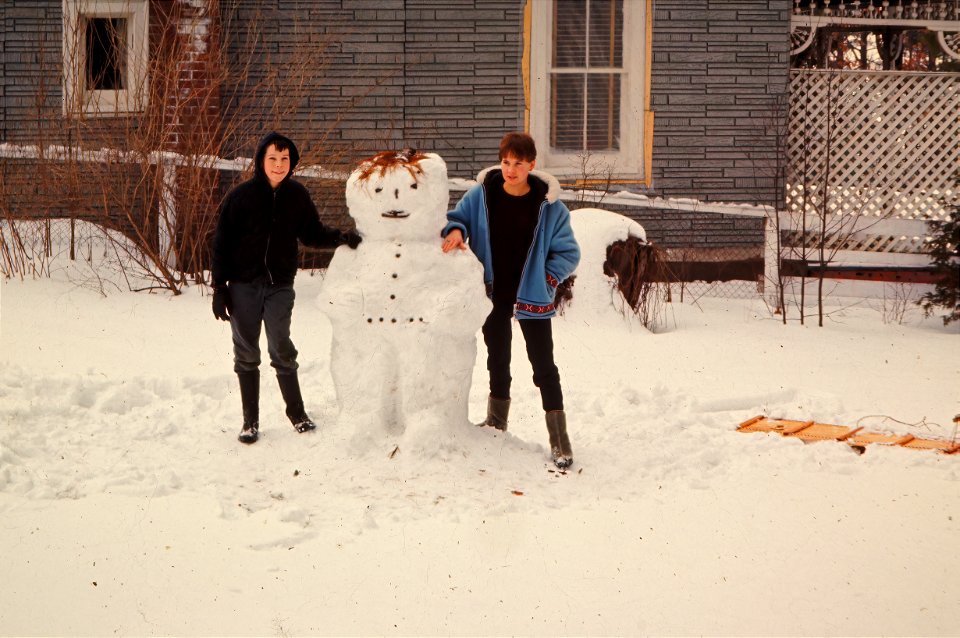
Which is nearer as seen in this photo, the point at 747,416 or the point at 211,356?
the point at 747,416

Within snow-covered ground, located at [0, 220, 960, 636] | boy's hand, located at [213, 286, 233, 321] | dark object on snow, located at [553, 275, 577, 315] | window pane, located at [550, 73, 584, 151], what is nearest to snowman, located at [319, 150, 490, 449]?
snow-covered ground, located at [0, 220, 960, 636]

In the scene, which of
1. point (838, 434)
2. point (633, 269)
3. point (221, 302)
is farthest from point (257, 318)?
point (633, 269)

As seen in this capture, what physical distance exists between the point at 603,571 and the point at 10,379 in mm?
3600

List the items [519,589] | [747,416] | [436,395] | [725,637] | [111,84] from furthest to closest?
[111,84] → [747,416] → [436,395] → [519,589] → [725,637]

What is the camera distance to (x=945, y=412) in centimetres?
561

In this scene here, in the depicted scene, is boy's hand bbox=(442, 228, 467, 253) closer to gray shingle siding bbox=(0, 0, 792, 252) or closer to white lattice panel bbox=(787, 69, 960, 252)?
gray shingle siding bbox=(0, 0, 792, 252)

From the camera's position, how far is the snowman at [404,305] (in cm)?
437

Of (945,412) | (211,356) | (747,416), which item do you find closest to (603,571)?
(747,416)

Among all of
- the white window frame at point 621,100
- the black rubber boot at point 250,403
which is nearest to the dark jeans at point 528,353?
the black rubber boot at point 250,403

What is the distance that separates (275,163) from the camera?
473cm

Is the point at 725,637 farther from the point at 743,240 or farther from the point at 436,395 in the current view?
the point at 743,240

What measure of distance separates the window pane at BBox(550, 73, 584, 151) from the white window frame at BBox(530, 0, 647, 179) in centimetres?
7

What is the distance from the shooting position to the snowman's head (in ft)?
14.3

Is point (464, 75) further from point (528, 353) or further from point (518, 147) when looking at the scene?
point (528, 353)
